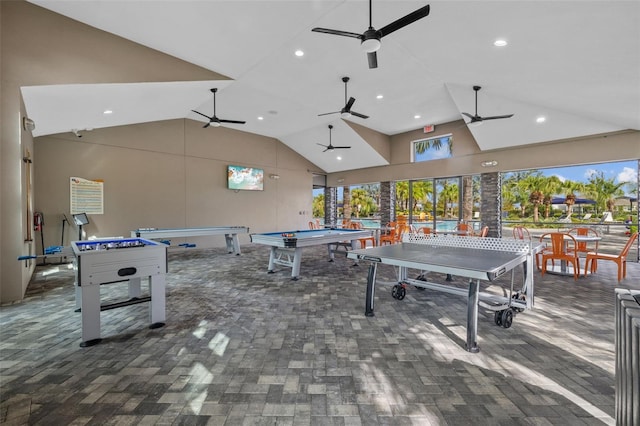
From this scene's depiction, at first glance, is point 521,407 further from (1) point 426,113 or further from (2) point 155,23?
(1) point 426,113

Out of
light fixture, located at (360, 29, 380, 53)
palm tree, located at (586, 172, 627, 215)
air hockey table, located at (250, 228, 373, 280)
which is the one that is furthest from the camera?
palm tree, located at (586, 172, 627, 215)

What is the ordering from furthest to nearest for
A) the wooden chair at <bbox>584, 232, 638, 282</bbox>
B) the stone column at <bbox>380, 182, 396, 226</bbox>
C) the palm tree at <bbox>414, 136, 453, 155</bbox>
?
the stone column at <bbox>380, 182, 396, 226</bbox> → the palm tree at <bbox>414, 136, 453, 155</bbox> → the wooden chair at <bbox>584, 232, 638, 282</bbox>

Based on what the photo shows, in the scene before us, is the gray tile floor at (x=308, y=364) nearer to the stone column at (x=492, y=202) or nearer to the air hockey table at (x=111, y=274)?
the air hockey table at (x=111, y=274)

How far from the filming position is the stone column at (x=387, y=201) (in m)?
10.9

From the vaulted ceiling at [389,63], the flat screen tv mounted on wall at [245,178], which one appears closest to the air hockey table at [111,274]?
the vaulted ceiling at [389,63]

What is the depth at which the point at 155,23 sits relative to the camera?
161 inches

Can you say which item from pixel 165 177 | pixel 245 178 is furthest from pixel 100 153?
pixel 245 178

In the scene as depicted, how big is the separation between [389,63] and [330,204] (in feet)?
27.9

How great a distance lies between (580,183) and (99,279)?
35.9ft

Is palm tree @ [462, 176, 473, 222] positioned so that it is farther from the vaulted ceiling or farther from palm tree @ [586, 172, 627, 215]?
palm tree @ [586, 172, 627, 215]

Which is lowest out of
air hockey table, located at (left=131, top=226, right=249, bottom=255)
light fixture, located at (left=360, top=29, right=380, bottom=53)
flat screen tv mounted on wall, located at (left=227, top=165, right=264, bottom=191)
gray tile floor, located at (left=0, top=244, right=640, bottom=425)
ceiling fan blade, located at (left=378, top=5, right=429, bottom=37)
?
gray tile floor, located at (left=0, top=244, right=640, bottom=425)

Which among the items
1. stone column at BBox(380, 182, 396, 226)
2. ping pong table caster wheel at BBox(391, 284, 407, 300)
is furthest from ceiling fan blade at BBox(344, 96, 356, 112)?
stone column at BBox(380, 182, 396, 226)

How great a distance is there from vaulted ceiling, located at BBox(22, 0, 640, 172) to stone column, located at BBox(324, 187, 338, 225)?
5.67 m

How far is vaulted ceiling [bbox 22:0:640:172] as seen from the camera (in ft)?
11.7
